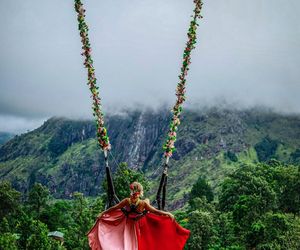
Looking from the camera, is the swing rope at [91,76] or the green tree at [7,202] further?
the green tree at [7,202]

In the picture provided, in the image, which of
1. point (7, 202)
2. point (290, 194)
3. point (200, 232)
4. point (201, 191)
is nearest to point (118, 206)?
point (200, 232)

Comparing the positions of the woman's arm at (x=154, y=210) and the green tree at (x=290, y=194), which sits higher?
the woman's arm at (x=154, y=210)

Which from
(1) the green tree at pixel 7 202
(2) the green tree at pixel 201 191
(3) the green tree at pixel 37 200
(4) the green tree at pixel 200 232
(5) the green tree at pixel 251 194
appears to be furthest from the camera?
(2) the green tree at pixel 201 191

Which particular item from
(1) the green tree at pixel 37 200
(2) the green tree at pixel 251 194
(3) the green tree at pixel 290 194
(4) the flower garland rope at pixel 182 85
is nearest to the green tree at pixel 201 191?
(2) the green tree at pixel 251 194

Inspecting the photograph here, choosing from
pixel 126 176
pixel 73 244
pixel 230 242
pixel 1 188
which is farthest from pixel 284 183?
pixel 1 188

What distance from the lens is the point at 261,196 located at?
233 ft

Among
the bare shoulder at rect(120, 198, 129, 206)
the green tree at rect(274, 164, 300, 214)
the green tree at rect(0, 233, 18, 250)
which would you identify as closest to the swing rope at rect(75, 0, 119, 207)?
the bare shoulder at rect(120, 198, 129, 206)

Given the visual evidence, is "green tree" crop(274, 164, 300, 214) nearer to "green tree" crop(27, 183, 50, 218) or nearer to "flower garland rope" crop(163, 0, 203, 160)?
"green tree" crop(27, 183, 50, 218)

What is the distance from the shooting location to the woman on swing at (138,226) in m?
10.0

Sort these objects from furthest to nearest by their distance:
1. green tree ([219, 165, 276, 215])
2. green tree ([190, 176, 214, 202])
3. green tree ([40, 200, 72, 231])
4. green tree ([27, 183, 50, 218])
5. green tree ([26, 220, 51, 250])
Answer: green tree ([190, 176, 214, 202]) → green tree ([27, 183, 50, 218]) → green tree ([40, 200, 72, 231]) → green tree ([219, 165, 276, 215]) → green tree ([26, 220, 51, 250])

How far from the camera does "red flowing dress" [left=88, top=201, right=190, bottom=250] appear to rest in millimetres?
10039

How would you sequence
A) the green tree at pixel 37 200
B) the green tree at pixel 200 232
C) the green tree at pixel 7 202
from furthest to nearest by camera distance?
the green tree at pixel 37 200 → the green tree at pixel 7 202 → the green tree at pixel 200 232

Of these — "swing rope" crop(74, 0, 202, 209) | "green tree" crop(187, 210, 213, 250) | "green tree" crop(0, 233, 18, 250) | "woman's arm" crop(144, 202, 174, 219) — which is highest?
"swing rope" crop(74, 0, 202, 209)

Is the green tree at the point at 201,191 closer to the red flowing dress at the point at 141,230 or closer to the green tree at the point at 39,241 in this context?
the green tree at the point at 39,241
